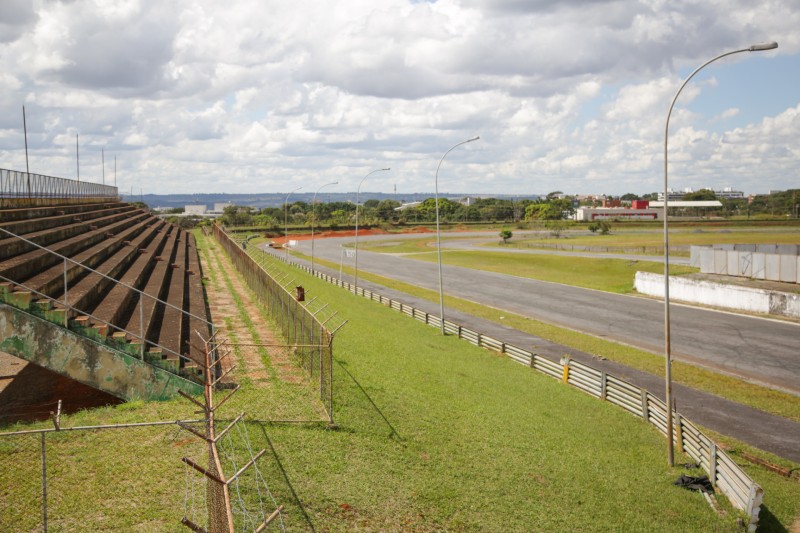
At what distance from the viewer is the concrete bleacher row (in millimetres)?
16500

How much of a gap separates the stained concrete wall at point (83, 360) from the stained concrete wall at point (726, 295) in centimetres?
3979

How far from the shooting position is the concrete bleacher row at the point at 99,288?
54.1 feet

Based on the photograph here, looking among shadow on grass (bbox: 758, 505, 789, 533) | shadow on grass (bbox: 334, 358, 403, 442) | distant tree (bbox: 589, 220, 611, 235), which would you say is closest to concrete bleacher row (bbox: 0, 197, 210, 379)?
shadow on grass (bbox: 334, 358, 403, 442)

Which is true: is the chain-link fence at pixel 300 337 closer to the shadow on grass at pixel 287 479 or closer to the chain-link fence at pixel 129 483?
the shadow on grass at pixel 287 479

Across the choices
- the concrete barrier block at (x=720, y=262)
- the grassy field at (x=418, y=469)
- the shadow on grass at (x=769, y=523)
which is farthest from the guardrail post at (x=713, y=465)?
the concrete barrier block at (x=720, y=262)

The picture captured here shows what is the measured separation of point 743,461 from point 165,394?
16473 mm

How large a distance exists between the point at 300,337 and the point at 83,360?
9125 mm

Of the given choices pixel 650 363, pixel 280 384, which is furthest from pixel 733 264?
pixel 280 384

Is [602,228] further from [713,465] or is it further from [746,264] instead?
[713,465]

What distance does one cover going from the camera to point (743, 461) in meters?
19.2

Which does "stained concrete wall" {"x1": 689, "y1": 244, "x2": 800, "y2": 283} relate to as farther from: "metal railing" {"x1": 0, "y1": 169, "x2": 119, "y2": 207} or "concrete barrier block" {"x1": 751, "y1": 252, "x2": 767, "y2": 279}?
"metal railing" {"x1": 0, "y1": 169, "x2": 119, "y2": 207}

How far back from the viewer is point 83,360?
53.2 ft

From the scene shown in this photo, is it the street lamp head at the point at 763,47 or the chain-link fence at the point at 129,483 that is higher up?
the street lamp head at the point at 763,47

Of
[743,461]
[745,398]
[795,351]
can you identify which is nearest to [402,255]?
[795,351]
